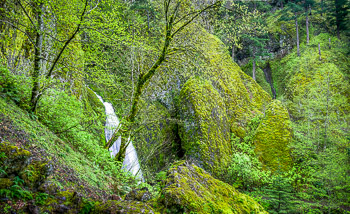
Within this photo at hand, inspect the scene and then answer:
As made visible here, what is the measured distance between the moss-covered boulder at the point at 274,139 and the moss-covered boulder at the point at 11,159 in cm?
1185

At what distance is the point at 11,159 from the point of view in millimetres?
2248

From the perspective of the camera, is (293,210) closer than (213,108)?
Yes

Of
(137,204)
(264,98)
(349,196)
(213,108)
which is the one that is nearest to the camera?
(137,204)

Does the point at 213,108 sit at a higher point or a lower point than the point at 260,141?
higher

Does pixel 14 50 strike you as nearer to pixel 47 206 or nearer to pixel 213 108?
pixel 47 206

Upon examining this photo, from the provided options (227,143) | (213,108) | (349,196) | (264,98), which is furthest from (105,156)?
(264,98)

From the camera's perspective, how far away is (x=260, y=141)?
39.2 feet

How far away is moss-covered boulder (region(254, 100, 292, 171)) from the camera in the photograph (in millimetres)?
11320

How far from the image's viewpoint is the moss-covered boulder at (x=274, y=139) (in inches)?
446

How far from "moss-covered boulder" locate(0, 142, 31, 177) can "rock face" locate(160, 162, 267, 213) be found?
188 centimetres

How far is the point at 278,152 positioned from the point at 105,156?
10339 mm

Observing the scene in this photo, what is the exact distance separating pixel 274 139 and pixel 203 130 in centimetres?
526

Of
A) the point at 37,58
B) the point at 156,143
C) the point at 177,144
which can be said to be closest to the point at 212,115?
the point at 177,144

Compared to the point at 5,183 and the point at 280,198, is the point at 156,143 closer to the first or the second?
the point at 280,198
